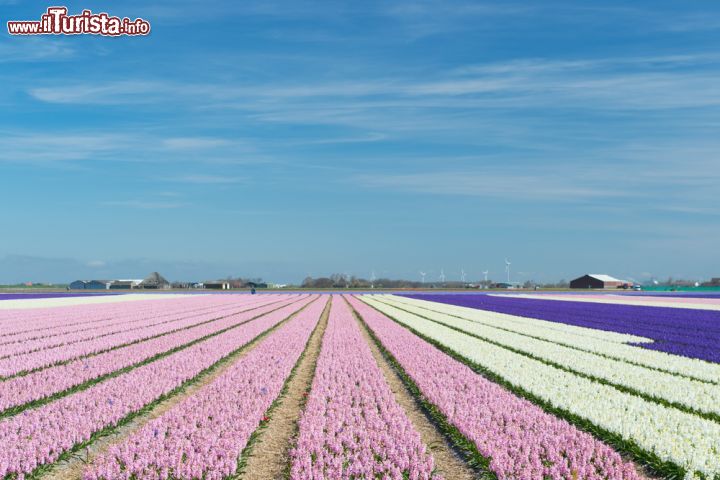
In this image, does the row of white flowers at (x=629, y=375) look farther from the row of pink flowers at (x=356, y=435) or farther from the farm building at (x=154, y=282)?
the farm building at (x=154, y=282)

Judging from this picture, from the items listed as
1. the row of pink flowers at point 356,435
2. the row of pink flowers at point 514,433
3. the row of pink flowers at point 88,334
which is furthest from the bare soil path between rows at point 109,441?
the row of pink flowers at point 88,334

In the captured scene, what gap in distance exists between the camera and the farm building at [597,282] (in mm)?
153500

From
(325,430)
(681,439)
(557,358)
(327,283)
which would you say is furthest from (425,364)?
(327,283)

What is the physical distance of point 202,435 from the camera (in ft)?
31.5

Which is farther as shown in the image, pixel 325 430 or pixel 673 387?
pixel 673 387

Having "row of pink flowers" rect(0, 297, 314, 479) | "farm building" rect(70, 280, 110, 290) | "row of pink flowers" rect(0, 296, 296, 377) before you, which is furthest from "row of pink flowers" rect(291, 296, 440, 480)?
"farm building" rect(70, 280, 110, 290)

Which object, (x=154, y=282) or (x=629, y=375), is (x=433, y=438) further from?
(x=154, y=282)

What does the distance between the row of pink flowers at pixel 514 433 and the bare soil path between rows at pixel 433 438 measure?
36cm

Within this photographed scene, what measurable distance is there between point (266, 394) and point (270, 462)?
396 centimetres

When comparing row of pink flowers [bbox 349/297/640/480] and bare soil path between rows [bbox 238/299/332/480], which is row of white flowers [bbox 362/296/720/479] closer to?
row of pink flowers [bbox 349/297/640/480]

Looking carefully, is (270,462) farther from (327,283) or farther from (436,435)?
(327,283)

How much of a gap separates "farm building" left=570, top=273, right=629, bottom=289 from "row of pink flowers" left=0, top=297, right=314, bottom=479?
498ft

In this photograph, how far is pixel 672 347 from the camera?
21.8 metres

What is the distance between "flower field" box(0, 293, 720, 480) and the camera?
8430 millimetres
